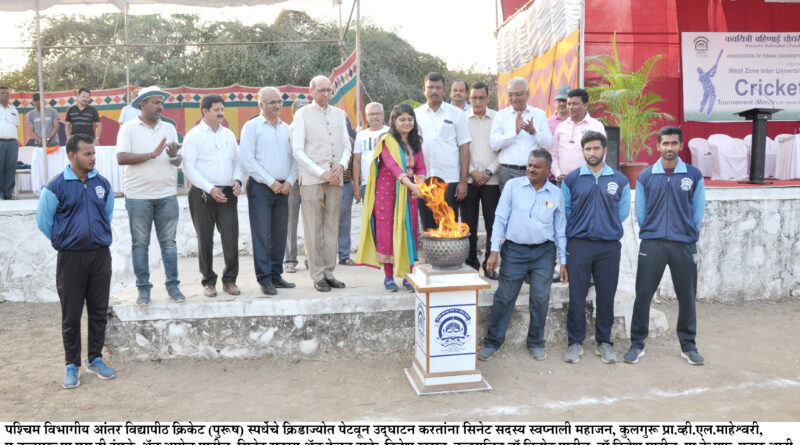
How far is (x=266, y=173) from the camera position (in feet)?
16.1

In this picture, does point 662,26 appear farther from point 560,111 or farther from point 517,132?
point 517,132

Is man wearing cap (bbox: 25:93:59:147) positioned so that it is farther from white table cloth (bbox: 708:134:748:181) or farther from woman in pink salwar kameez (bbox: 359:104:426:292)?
white table cloth (bbox: 708:134:748:181)

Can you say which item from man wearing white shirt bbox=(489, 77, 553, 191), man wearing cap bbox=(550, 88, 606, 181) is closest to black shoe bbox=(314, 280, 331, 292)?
man wearing white shirt bbox=(489, 77, 553, 191)

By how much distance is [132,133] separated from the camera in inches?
180

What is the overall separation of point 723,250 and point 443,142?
13.4 feet

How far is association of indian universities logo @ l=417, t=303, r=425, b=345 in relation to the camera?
4254 millimetres

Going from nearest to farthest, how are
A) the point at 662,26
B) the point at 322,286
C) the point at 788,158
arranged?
the point at 322,286 < the point at 788,158 < the point at 662,26

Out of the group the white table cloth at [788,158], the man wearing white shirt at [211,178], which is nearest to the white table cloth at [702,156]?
the white table cloth at [788,158]

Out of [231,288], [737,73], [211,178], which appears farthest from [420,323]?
[737,73]

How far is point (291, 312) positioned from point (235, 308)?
0.46m

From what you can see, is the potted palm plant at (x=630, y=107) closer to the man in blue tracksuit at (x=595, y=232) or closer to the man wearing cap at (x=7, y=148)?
the man in blue tracksuit at (x=595, y=232)

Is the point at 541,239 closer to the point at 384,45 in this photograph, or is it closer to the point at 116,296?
the point at 116,296

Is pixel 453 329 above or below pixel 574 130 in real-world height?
below

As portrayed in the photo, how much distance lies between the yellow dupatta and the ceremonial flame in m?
0.27
